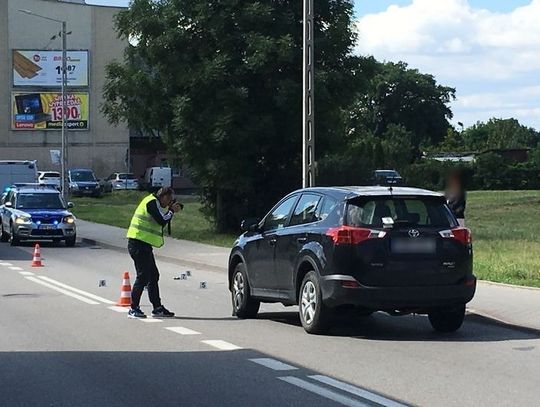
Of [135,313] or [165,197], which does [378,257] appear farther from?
[135,313]

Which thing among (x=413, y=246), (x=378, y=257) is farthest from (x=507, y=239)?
(x=378, y=257)

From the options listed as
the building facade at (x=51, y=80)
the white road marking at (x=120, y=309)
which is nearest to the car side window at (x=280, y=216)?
the white road marking at (x=120, y=309)

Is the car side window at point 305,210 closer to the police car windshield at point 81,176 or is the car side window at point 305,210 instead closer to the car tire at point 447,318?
the car tire at point 447,318

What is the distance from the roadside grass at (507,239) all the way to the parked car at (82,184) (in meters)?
26.0

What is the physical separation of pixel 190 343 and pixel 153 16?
20.3 metres

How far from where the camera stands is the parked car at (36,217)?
2869cm

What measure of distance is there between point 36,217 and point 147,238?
54.3 feet

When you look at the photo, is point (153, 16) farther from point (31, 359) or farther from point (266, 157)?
point (31, 359)

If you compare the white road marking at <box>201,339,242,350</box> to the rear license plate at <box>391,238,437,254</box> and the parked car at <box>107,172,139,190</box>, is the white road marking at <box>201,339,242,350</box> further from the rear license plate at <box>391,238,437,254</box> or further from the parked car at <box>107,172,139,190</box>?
the parked car at <box>107,172,139,190</box>

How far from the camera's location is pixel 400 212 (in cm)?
1120

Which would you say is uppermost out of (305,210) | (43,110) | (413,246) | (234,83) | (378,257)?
(43,110)

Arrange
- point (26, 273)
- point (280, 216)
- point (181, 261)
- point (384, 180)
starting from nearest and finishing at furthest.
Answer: point (280, 216) → point (26, 273) → point (181, 261) → point (384, 180)

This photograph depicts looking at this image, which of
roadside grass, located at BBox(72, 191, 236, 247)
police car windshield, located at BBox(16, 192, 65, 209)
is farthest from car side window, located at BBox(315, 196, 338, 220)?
police car windshield, located at BBox(16, 192, 65, 209)

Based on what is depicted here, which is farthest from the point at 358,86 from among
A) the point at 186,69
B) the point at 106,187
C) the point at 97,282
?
the point at 106,187
